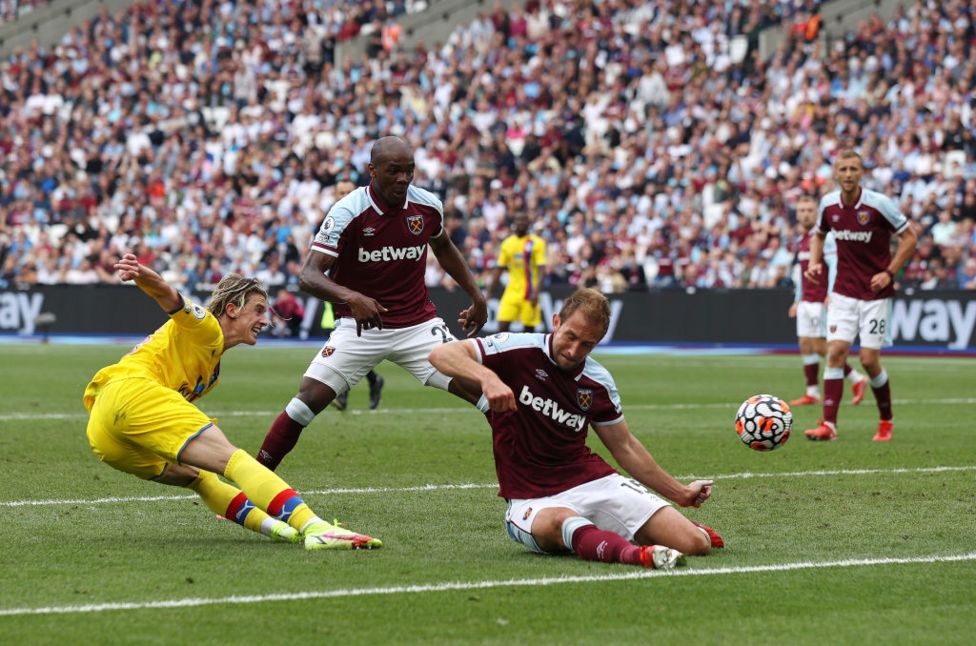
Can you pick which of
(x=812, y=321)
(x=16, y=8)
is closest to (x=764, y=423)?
(x=812, y=321)

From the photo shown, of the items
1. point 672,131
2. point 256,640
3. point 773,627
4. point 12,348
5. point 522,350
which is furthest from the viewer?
point 672,131

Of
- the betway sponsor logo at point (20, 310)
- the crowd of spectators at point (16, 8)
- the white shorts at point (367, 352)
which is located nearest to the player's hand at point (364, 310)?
the white shorts at point (367, 352)

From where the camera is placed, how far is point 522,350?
23.8 ft

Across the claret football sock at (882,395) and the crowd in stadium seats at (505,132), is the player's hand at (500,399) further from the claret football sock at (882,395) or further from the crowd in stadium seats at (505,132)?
the crowd in stadium seats at (505,132)

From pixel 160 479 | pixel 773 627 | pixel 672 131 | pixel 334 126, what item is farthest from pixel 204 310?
pixel 334 126

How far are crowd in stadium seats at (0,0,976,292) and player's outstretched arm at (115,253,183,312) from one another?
21385 millimetres

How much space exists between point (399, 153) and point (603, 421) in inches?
96.7

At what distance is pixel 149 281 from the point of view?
7.60 metres

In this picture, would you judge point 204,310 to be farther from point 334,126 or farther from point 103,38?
point 103,38

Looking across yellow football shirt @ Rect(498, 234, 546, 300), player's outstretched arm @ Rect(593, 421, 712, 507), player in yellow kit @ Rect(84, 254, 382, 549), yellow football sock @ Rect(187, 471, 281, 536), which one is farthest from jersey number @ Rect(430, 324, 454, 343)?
yellow football shirt @ Rect(498, 234, 546, 300)

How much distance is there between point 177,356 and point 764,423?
3532 mm

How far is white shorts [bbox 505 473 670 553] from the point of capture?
7305mm

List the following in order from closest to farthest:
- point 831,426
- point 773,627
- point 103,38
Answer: point 773,627
point 831,426
point 103,38

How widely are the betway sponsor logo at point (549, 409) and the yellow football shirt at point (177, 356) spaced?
1.71 m
